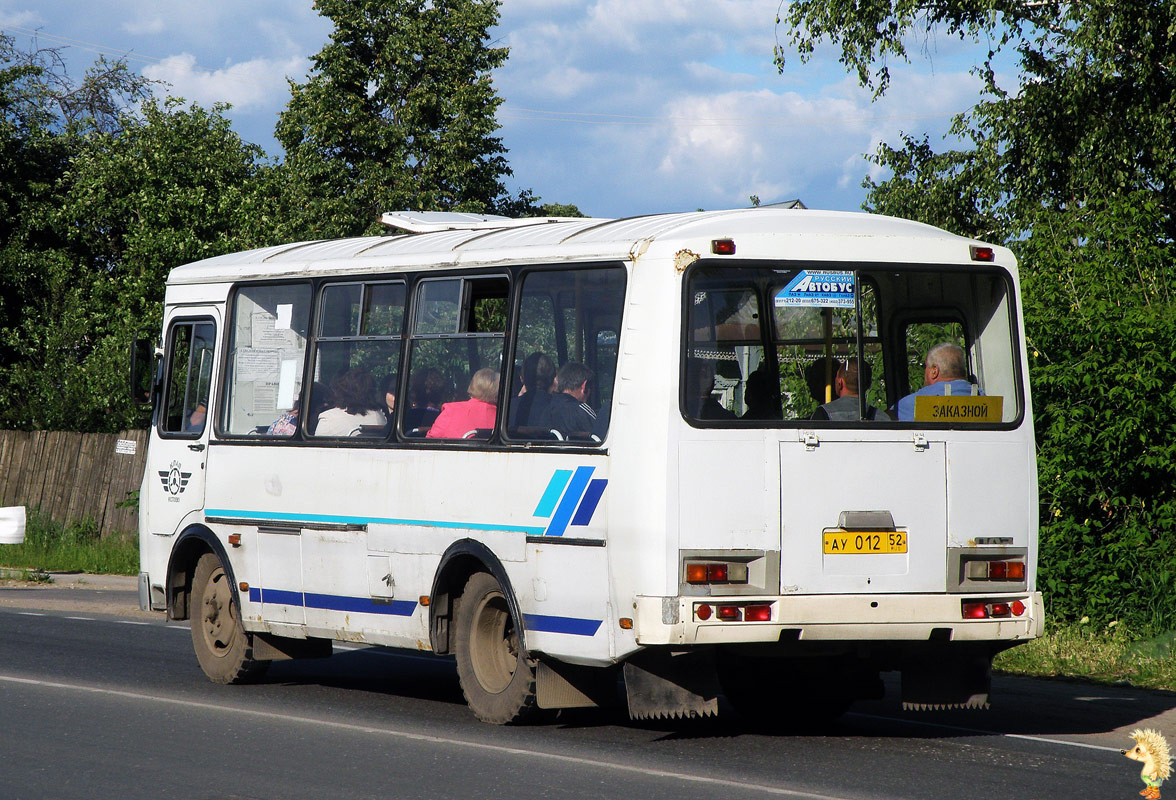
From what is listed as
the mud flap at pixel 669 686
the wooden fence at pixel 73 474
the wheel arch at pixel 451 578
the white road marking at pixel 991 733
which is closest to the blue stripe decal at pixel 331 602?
the wheel arch at pixel 451 578

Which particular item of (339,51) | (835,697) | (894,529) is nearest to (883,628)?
(894,529)

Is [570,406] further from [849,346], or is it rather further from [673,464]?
[849,346]

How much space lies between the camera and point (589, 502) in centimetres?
898

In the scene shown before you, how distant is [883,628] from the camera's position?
877 cm

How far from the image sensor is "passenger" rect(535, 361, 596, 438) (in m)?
9.24

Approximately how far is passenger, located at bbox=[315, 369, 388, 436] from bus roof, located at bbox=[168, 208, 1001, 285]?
73 cm

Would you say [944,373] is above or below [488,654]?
above

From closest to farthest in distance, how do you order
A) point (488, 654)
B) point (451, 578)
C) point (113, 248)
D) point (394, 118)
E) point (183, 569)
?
point (488, 654)
point (451, 578)
point (183, 569)
point (394, 118)
point (113, 248)

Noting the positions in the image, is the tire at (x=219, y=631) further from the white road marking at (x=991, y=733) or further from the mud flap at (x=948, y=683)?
the mud flap at (x=948, y=683)

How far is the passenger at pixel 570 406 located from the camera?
924cm

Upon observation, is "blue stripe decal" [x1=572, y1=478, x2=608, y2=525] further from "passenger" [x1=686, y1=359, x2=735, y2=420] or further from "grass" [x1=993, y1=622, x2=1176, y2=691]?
"grass" [x1=993, y1=622, x2=1176, y2=691]

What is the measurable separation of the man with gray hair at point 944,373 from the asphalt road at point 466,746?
6.44 feet

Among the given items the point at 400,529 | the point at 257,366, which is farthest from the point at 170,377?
the point at 400,529

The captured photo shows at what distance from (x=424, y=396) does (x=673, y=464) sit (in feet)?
8.14
